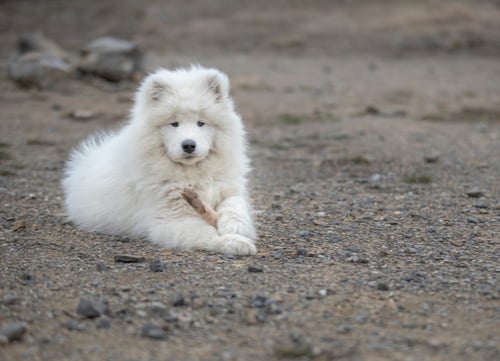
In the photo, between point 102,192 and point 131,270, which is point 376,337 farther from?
point 102,192

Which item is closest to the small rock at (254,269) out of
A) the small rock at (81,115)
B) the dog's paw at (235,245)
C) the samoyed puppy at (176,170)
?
the dog's paw at (235,245)

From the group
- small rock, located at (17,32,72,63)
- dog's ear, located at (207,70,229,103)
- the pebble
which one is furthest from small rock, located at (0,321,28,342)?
small rock, located at (17,32,72,63)

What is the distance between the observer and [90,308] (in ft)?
14.5

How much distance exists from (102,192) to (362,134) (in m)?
5.94

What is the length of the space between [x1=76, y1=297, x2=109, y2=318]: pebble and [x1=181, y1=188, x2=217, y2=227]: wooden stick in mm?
1819

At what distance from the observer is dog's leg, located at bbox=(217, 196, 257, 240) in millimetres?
6049

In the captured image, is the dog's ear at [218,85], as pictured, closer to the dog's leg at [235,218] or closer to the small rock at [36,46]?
the dog's leg at [235,218]

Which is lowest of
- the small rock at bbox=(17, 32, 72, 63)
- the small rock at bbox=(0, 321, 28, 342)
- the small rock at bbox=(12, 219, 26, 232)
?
the small rock at bbox=(0, 321, 28, 342)

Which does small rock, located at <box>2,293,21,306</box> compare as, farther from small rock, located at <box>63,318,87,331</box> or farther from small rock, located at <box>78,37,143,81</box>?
small rock, located at <box>78,37,143,81</box>

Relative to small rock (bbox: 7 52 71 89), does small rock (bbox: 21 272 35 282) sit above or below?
below

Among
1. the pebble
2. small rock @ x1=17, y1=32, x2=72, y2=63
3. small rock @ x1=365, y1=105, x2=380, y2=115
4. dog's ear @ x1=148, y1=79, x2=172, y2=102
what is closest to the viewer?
the pebble

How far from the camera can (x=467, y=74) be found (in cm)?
1817

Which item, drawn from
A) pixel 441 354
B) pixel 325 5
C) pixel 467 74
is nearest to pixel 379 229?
pixel 441 354

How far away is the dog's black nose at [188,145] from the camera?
19.8 feet
